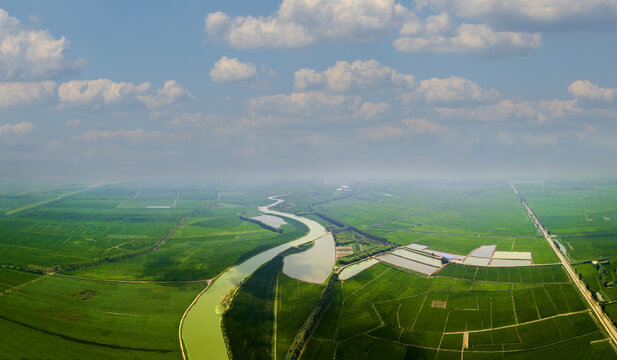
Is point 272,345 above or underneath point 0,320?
underneath

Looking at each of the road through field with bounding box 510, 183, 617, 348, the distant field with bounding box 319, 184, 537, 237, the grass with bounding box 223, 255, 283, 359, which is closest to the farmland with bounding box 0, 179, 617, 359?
the grass with bounding box 223, 255, 283, 359

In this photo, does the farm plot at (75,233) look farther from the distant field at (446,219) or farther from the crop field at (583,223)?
the crop field at (583,223)

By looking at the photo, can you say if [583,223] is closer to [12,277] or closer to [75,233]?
[12,277]

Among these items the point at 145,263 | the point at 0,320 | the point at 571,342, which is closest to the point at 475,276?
the point at 571,342

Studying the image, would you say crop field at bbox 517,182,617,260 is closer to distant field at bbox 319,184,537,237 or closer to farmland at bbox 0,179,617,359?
farmland at bbox 0,179,617,359

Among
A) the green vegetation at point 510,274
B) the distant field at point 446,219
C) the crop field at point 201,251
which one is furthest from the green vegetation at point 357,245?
the green vegetation at point 510,274

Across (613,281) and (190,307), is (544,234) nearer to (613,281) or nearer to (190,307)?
(613,281)
